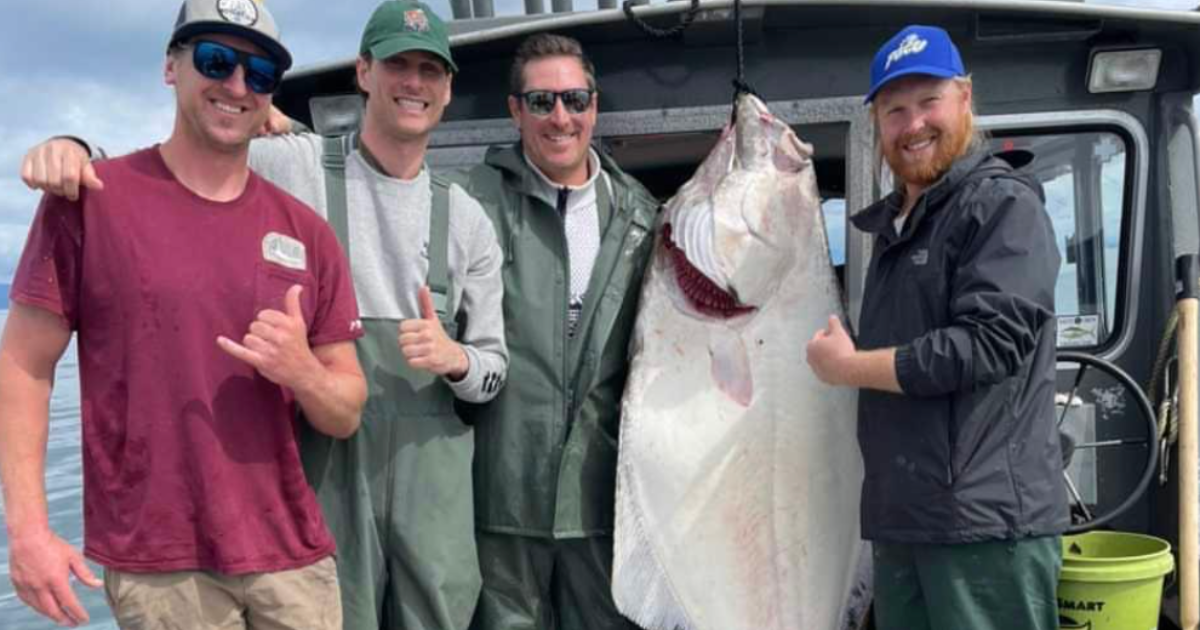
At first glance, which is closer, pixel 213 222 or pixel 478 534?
pixel 213 222

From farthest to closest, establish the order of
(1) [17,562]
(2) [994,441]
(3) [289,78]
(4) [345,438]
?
(3) [289,78] < (4) [345,438] < (2) [994,441] < (1) [17,562]

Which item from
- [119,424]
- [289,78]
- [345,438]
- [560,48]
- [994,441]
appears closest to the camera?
[119,424]

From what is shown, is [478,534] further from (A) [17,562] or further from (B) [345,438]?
(A) [17,562]

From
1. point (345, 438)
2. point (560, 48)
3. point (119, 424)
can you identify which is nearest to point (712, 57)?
point (560, 48)

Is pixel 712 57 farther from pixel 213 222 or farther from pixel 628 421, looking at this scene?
pixel 213 222

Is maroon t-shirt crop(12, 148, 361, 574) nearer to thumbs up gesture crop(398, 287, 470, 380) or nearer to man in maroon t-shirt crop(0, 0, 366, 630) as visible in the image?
man in maroon t-shirt crop(0, 0, 366, 630)

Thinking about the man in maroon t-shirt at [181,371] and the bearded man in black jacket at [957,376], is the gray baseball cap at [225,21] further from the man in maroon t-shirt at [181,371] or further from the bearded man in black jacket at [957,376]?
the bearded man in black jacket at [957,376]

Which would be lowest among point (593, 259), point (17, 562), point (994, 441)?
point (17, 562)

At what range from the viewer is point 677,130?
12.0 ft

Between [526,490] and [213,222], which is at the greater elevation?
[213,222]

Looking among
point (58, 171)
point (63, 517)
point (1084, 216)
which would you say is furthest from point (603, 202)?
point (63, 517)

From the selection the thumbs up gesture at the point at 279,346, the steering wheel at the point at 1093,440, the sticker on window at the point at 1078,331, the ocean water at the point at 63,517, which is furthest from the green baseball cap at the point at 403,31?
the sticker on window at the point at 1078,331

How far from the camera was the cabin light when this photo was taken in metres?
3.41

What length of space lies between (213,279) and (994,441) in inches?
73.1
